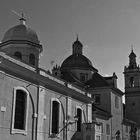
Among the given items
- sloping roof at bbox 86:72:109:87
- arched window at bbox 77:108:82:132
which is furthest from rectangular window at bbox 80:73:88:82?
arched window at bbox 77:108:82:132

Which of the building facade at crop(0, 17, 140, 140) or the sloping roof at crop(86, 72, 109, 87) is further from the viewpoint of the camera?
the sloping roof at crop(86, 72, 109, 87)

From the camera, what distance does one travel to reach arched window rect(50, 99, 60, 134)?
2674cm

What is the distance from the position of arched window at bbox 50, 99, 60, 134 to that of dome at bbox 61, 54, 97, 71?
2156 centimetres

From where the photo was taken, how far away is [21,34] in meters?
30.0

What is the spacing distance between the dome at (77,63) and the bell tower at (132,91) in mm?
15157

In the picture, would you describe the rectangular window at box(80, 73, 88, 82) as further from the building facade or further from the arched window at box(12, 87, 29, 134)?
the arched window at box(12, 87, 29, 134)

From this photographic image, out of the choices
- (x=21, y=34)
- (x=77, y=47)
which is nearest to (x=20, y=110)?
(x=21, y=34)

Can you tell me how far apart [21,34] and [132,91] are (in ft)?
122

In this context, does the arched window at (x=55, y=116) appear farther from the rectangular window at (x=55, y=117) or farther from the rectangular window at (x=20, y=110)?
the rectangular window at (x=20, y=110)

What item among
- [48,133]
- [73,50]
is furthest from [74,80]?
[48,133]

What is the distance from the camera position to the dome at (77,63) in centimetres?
4891

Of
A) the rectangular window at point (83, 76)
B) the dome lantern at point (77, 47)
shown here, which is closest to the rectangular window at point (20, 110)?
the rectangular window at point (83, 76)

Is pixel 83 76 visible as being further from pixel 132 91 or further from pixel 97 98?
pixel 132 91

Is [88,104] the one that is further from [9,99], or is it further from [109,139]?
[9,99]
